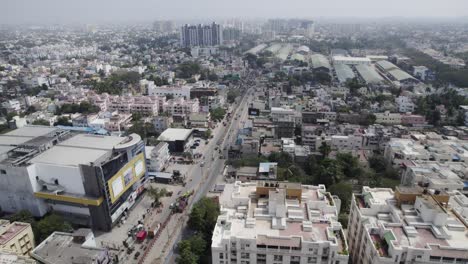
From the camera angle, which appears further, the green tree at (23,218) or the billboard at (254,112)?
the billboard at (254,112)

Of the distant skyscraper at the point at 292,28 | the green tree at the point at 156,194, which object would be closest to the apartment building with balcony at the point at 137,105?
the green tree at the point at 156,194

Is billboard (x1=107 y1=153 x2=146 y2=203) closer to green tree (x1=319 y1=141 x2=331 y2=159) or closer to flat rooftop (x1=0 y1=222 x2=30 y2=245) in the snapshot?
flat rooftop (x1=0 y1=222 x2=30 y2=245)

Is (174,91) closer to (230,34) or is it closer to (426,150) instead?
(426,150)

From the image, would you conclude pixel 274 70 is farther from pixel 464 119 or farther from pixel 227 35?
pixel 227 35

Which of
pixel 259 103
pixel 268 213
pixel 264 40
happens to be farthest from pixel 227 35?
pixel 268 213

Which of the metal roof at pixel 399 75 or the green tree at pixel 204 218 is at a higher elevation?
the metal roof at pixel 399 75

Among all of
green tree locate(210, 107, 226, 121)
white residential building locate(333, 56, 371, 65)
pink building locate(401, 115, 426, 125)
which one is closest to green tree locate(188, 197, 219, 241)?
green tree locate(210, 107, 226, 121)

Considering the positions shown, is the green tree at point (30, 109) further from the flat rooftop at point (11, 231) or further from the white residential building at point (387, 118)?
the white residential building at point (387, 118)
